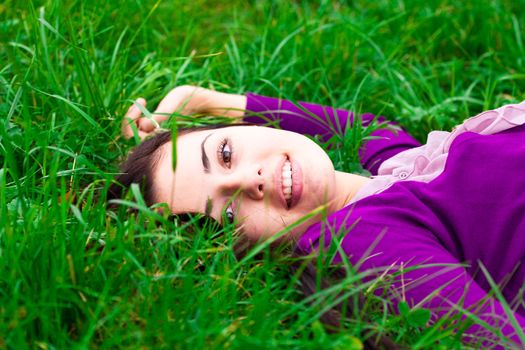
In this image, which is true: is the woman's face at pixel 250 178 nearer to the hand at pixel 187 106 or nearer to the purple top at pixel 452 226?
the purple top at pixel 452 226

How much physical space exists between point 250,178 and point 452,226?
2.14ft

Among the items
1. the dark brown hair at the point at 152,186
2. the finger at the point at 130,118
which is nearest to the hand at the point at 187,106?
the finger at the point at 130,118

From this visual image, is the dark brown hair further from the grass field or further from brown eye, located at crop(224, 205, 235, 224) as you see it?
brown eye, located at crop(224, 205, 235, 224)

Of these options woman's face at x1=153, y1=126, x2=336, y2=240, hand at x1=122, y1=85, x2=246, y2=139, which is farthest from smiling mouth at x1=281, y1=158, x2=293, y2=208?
hand at x1=122, y1=85, x2=246, y2=139

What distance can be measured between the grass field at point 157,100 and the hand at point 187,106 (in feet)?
0.28

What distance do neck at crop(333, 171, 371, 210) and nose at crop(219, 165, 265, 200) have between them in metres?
0.34

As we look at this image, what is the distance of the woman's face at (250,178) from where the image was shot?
8.02 feet

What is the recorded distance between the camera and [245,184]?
8.00ft

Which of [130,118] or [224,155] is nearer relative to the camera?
[224,155]

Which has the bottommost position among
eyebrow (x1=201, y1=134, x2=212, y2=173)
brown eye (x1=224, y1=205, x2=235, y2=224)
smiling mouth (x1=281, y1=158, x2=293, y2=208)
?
brown eye (x1=224, y1=205, x2=235, y2=224)

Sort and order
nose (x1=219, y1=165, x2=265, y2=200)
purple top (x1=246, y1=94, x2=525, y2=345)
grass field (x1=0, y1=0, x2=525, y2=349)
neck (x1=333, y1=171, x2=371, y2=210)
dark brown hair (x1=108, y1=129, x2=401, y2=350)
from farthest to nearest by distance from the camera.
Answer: neck (x1=333, y1=171, x2=371, y2=210), nose (x1=219, y1=165, x2=265, y2=200), purple top (x1=246, y1=94, x2=525, y2=345), dark brown hair (x1=108, y1=129, x2=401, y2=350), grass field (x1=0, y1=0, x2=525, y2=349)

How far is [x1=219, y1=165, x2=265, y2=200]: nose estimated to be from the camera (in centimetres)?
244

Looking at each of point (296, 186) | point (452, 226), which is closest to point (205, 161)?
point (296, 186)

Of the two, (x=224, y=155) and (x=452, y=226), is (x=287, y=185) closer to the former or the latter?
(x=224, y=155)
